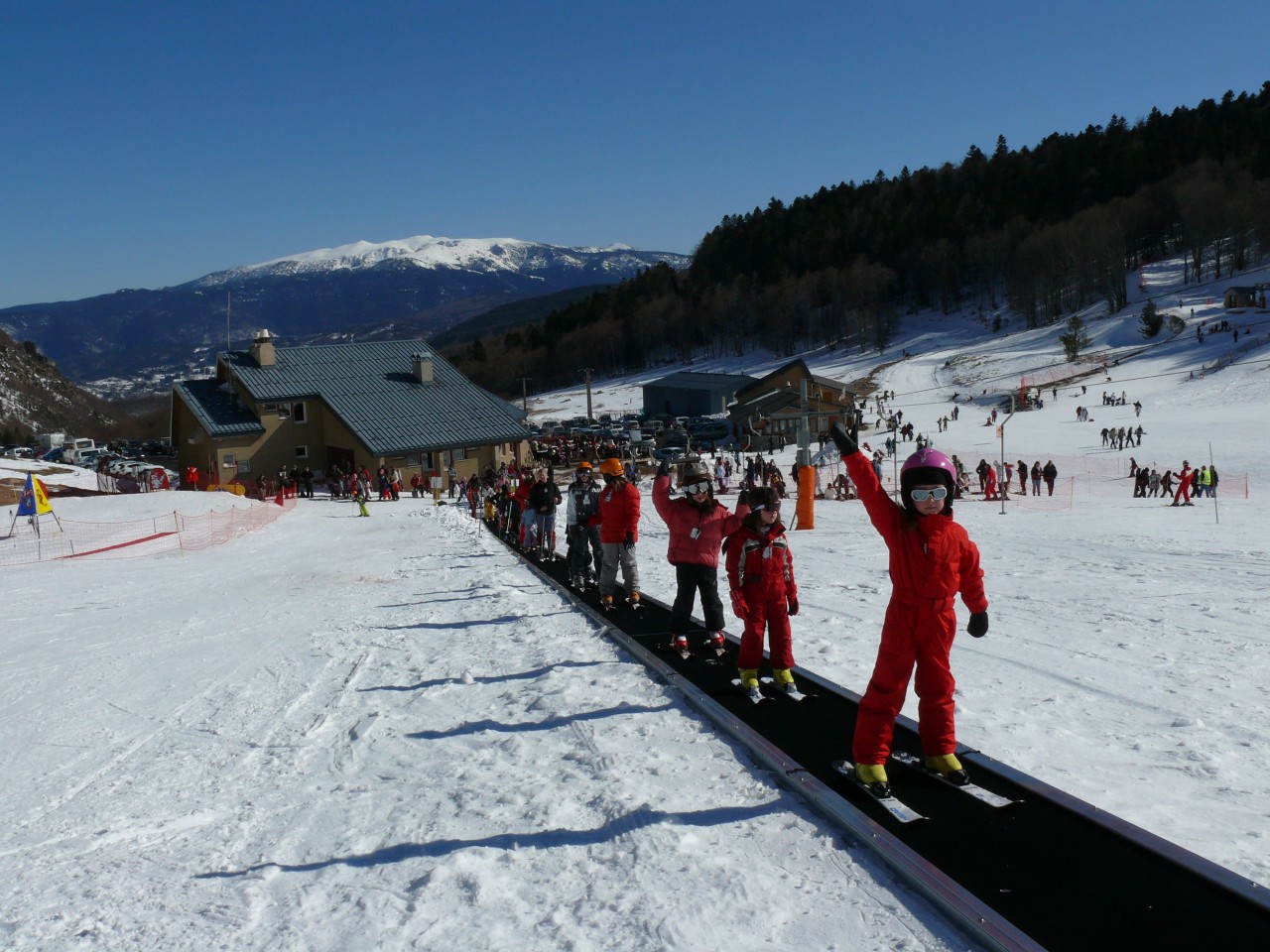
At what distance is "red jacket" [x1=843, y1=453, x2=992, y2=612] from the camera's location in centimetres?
454

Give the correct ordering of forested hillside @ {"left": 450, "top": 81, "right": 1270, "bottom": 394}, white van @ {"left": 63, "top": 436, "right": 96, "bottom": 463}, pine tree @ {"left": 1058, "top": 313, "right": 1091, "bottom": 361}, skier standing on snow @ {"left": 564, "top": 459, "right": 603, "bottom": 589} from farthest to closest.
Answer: forested hillside @ {"left": 450, "top": 81, "right": 1270, "bottom": 394} < pine tree @ {"left": 1058, "top": 313, "right": 1091, "bottom": 361} < white van @ {"left": 63, "top": 436, "right": 96, "bottom": 463} < skier standing on snow @ {"left": 564, "top": 459, "right": 603, "bottom": 589}

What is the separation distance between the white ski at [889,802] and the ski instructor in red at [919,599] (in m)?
0.04

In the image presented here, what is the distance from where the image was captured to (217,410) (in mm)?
42031

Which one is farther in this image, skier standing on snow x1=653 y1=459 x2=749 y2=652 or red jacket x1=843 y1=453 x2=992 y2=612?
skier standing on snow x1=653 y1=459 x2=749 y2=652

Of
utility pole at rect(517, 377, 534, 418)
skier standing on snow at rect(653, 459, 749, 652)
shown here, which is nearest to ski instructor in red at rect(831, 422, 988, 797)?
skier standing on snow at rect(653, 459, 749, 652)

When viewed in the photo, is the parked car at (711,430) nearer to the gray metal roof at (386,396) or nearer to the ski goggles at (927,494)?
the gray metal roof at (386,396)

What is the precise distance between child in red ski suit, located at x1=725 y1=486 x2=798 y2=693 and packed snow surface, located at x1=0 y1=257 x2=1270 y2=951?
0.64 metres

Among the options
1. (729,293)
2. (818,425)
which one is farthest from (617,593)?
(729,293)

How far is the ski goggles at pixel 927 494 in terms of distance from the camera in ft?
14.9

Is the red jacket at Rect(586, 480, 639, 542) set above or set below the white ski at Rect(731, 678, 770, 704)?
above

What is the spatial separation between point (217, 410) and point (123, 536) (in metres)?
20.4

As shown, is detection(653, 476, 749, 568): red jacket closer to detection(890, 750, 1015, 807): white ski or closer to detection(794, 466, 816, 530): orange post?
detection(890, 750, 1015, 807): white ski

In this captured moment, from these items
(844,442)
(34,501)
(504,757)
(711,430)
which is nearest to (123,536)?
(34,501)

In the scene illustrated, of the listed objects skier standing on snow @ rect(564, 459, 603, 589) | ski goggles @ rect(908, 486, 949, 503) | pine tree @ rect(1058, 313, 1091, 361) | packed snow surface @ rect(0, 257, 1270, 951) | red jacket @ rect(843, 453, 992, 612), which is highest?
pine tree @ rect(1058, 313, 1091, 361)
